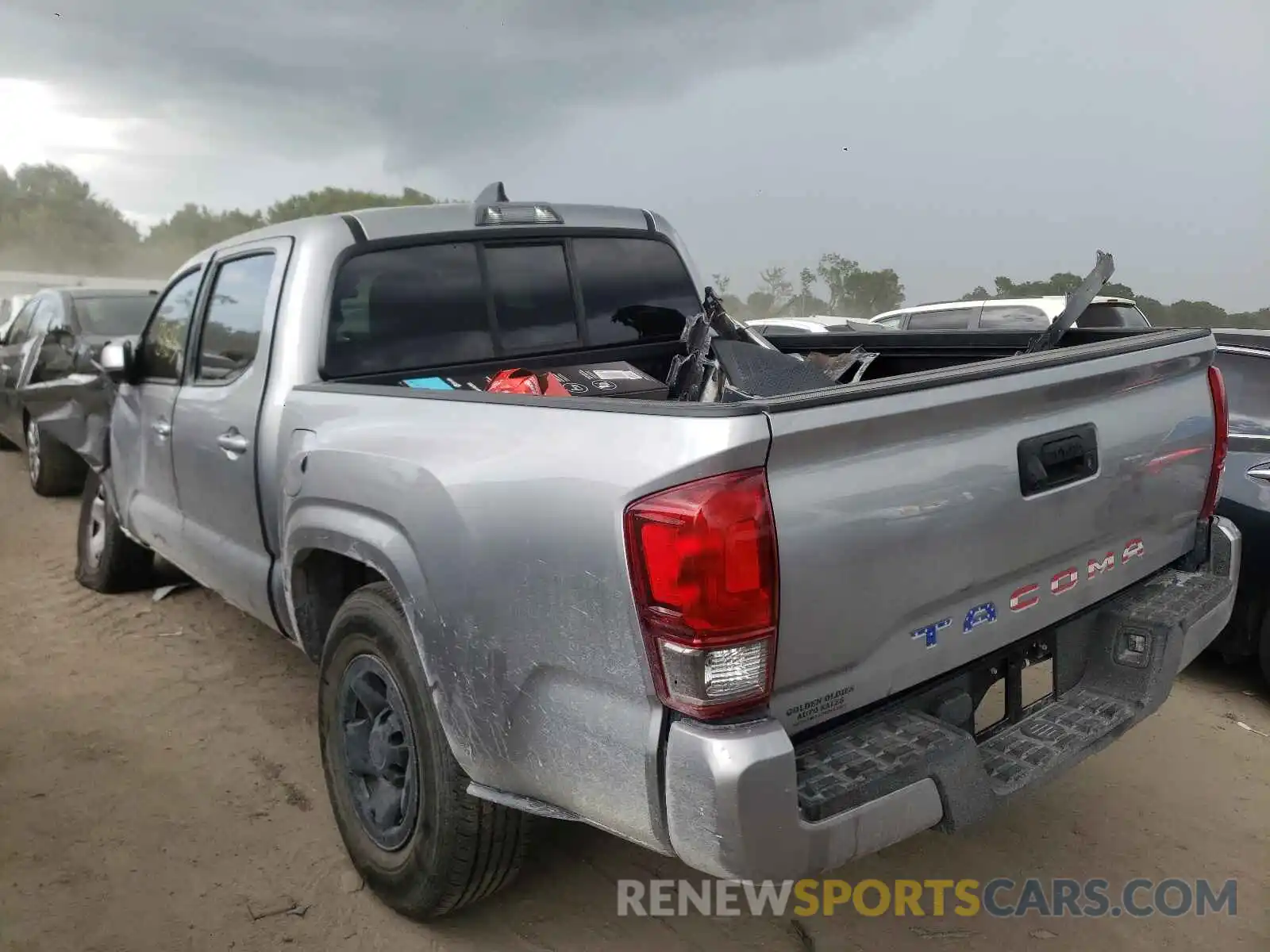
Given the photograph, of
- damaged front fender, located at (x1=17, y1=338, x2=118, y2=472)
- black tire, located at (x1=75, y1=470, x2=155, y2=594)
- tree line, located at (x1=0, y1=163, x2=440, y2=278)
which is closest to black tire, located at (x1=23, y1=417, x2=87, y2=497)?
damaged front fender, located at (x1=17, y1=338, x2=118, y2=472)

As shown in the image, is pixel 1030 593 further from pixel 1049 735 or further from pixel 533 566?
pixel 533 566

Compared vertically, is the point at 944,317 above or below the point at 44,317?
below

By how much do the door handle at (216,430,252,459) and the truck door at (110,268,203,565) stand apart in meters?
0.69

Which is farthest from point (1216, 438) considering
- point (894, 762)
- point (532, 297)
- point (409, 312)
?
point (409, 312)

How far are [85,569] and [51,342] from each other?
9.10 feet

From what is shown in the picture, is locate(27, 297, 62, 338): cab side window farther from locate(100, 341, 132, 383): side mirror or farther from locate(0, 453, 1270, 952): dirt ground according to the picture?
locate(0, 453, 1270, 952): dirt ground

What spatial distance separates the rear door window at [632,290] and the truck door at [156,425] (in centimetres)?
167

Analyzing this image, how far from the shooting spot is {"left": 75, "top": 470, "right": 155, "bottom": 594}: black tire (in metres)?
5.12

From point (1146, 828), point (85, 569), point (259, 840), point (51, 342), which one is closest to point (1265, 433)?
point (1146, 828)

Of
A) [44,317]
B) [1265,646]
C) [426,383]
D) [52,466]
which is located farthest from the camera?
[44,317]

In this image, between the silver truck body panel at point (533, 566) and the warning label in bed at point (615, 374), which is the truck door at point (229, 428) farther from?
the warning label in bed at point (615, 374)

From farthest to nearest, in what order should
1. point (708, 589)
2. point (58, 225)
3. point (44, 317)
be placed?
point (58, 225) < point (44, 317) < point (708, 589)

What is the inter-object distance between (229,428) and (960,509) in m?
2.52

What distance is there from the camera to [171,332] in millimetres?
4148
